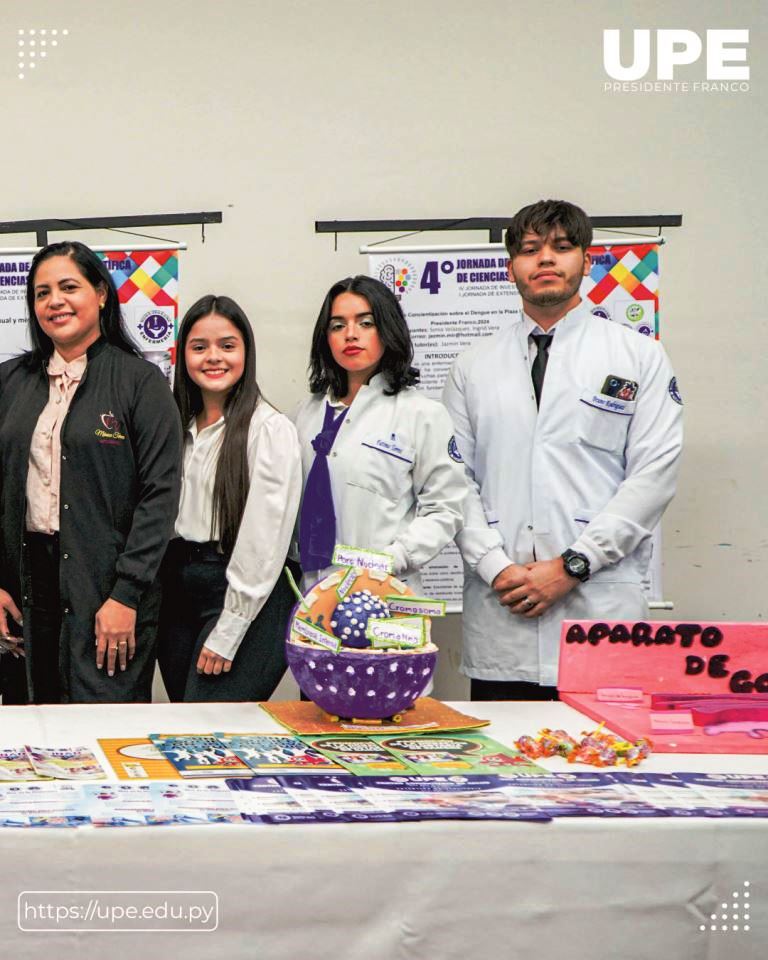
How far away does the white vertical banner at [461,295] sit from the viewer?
3461 mm

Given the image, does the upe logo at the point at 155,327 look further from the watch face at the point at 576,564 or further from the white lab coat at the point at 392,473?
the watch face at the point at 576,564

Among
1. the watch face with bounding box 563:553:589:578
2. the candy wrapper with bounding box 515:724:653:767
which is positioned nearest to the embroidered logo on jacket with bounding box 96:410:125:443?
the watch face with bounding box 563:553:589:578

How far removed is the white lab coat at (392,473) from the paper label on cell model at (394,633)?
966 millimetres

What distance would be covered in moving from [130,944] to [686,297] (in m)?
2.89

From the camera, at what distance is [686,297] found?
354 centimetres

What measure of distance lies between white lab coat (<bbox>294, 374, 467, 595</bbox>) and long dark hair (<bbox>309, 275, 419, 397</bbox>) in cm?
8

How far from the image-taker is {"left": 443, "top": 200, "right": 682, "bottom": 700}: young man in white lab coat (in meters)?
2.71

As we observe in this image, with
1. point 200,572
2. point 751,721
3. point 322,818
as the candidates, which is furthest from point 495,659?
point 322,818

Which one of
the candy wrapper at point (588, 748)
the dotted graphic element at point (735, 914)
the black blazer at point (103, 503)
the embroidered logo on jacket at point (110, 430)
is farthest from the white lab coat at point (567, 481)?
the dotted graphic element at point (735, 914)

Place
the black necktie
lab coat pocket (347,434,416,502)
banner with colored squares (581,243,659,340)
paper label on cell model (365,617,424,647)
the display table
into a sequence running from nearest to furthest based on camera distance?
the display table
paper label on cell model (365,617,424,647)
lab coat pocket (347,434,416,502)
the black necktie
banner with colored squares (581,243,659,340)

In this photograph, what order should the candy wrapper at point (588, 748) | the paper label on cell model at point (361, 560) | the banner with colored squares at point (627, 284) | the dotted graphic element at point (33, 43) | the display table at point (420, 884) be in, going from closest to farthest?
the display table at point (420, 884)
the candy wrapper at point (588, 748)
the paper label on cell model at point (361, 560)
the banner with colored squares at point (627, 284)
the dotted graphic element at point (33, 43)

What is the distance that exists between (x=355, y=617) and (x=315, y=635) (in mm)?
70

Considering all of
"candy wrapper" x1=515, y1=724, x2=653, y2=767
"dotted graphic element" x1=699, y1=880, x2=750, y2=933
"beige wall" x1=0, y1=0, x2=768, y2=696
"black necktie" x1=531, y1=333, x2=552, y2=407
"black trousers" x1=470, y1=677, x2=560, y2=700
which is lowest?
"black trousers" x1=470, y1=677, x2=560, y2=700

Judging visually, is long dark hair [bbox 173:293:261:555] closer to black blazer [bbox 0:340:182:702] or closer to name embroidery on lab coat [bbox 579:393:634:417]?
black blazer [bbox 0:340:182:702]
